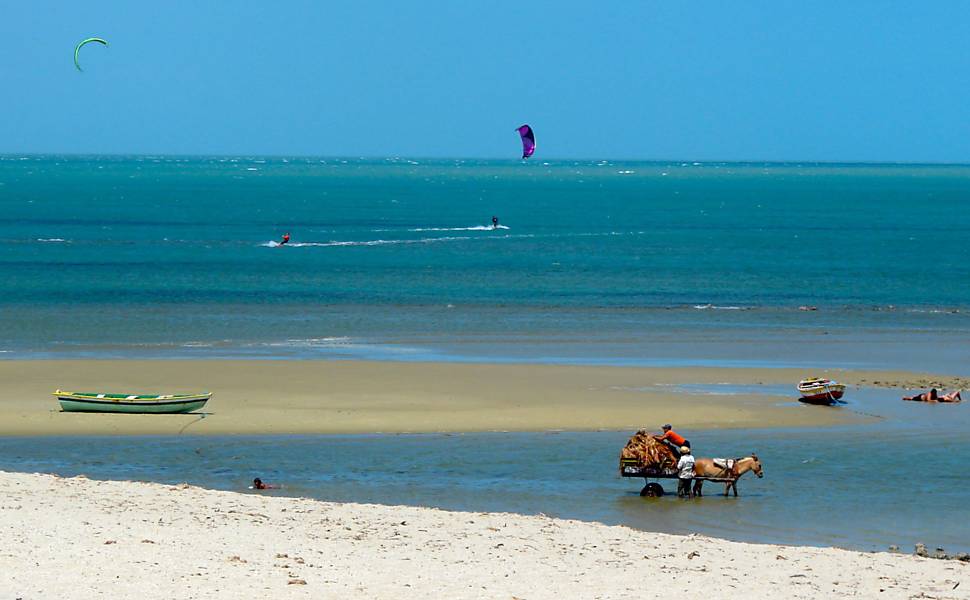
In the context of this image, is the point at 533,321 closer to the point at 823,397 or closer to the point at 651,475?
the point at 823,397

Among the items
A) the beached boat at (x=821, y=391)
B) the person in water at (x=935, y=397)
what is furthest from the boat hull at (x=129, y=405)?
the person in water at (x=935, y=397)

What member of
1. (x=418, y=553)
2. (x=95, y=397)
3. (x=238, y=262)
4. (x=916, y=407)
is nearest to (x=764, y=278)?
(x=238, y=262)

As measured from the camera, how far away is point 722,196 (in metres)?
190

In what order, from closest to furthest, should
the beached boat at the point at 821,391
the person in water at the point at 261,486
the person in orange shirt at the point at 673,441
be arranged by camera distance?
1. the person in water at the point at 261,486
2. the person in orange shirt at the point at 673,441
3. the beached boat at the point at 821,391

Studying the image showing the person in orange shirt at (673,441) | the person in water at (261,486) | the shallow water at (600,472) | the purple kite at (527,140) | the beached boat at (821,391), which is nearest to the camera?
the shallow water at (600,472)

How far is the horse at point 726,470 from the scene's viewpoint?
857 inches

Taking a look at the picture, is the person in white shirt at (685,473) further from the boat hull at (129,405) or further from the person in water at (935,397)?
the person in water at (935,397)

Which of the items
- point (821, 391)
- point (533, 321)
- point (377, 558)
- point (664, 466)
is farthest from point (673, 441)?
point (533, 321)

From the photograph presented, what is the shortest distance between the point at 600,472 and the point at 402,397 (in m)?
9.00

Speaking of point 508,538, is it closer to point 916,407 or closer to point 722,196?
point 916,407

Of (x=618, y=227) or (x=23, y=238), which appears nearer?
(x=23, y=238)

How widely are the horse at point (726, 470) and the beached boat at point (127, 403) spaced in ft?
37.0

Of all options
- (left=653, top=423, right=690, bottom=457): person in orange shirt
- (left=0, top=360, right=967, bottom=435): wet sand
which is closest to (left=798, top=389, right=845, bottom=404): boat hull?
(left=0, top=360, right=967, bottom=435): wet sand

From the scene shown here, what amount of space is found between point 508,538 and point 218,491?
5.37 metres
